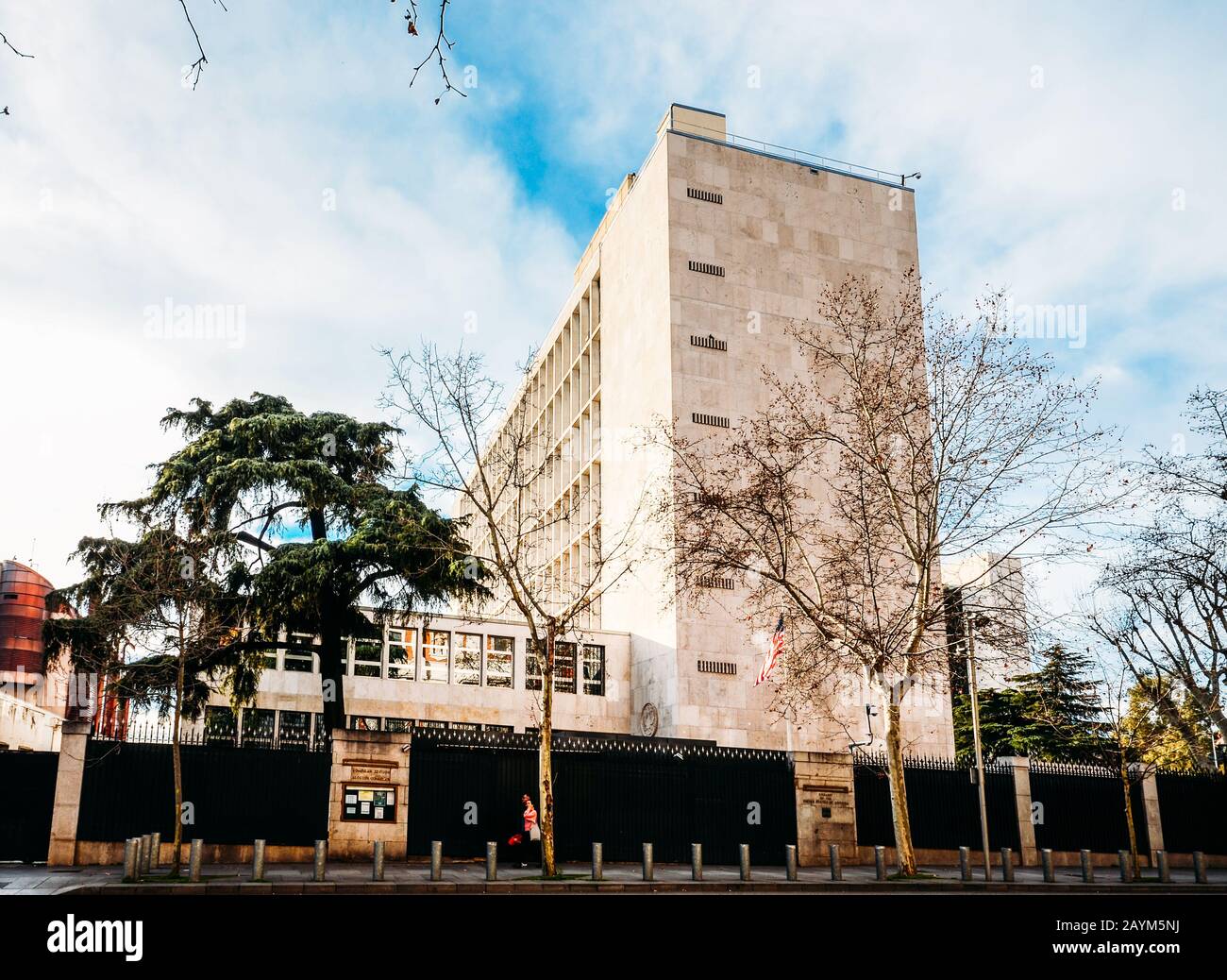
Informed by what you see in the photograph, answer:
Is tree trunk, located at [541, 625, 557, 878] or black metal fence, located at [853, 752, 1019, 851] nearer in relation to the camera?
tree trunk, located at [541, 625, 557, 878]

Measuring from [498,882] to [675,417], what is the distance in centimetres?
2928

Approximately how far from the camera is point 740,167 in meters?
51.0

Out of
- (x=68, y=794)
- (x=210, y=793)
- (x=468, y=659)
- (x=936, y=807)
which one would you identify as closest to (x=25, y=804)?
(x=68, y=794)

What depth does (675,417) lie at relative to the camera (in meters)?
45.3

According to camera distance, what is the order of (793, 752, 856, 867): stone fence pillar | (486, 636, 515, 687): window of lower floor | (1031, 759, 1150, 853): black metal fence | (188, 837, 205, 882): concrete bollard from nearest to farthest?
1. (188, 837, 205, 882): concrete bollard
2. (793, 752, 856, 867): stone fence pillar
3. (1031, 759, 1150, 853): black metal fence
4. (486, 636, 515, 687): window of lower floor

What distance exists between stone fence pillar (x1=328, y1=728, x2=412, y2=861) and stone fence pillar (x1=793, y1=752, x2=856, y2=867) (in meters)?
10.6

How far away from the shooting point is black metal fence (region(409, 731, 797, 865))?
23.5m

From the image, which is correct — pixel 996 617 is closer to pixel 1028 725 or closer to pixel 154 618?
pixel 154 618

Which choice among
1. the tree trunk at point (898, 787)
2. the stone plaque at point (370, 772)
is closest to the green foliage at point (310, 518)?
the stone plaque at point (370, 772)

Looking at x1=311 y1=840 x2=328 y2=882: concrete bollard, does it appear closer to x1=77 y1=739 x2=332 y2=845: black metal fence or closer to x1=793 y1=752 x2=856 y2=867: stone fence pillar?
x1=77 y1=739 x2=332 y2=845: black metal fence

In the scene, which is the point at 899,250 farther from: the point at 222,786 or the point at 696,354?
the point at 222,786

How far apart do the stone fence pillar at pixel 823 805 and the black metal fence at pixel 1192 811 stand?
1148 centimetres

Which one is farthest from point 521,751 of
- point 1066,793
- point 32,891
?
point 1066,793

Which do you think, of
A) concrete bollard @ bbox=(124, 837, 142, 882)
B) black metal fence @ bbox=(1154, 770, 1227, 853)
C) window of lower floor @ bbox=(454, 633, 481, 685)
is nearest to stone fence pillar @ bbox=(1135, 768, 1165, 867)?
black metal fence @ bbox=(1154, 770, 1227, 853)
